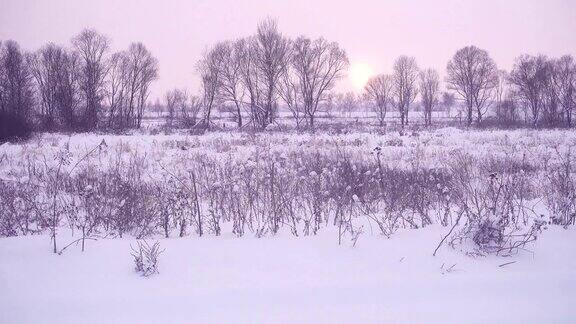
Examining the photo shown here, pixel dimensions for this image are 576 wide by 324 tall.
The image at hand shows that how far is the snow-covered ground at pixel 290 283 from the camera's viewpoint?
2643mm

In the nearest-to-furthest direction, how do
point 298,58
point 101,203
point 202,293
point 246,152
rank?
1. point 202,293
2. point 101,203
3. point 246,152
4. point 298,58

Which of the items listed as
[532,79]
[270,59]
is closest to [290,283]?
[270,59]

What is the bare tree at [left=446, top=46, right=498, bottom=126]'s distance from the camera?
4803 centimetres

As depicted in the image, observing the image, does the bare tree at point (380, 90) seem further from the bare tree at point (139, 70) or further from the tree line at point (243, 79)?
the bare tree at point (139, 70)

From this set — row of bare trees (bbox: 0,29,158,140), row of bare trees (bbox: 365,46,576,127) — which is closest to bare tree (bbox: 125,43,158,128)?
row of bare trees (bbox: 0,29,158,140)

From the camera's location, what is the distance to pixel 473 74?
48.8 metres

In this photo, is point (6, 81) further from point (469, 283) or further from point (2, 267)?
point (469, 283)

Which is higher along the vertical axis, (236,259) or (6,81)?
(6,81)

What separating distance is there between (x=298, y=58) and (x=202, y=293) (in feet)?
130

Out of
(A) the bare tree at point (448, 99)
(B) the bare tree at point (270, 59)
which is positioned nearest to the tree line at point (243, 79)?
(B) the bare tree at point (270, 59)

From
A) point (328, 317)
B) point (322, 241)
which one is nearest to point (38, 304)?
point (328, 317)

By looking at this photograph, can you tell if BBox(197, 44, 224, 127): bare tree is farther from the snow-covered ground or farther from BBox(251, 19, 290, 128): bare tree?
the snow-covered ground

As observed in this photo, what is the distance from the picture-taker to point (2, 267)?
10.7 ft

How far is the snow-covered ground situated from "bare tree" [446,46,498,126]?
4910 cm
